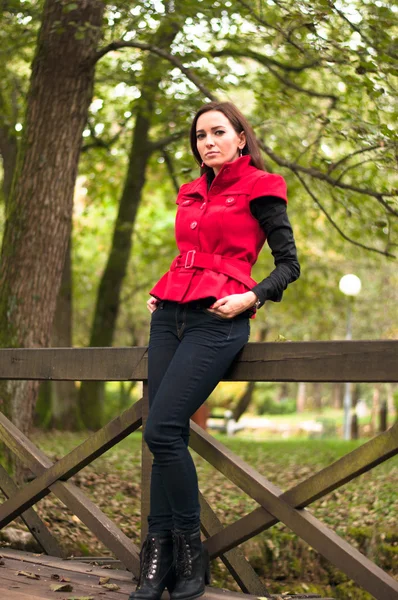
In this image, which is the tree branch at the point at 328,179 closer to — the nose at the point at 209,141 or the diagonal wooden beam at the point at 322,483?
the nose at the point at 209,141

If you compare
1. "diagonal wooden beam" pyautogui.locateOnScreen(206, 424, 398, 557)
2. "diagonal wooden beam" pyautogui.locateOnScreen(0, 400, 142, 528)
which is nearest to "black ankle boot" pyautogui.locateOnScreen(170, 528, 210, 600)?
"diagonal wooden beam" pyautogui.locateOnScreen(206, 424, 398, 557)

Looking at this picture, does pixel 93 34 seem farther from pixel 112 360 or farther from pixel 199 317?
pixel 199 317

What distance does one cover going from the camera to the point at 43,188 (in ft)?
21.9

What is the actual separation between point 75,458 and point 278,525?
401 cm

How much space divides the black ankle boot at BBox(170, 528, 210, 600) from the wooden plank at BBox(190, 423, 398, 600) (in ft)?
1.09

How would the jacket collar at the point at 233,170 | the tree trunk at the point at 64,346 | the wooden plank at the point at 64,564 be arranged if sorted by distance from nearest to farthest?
the jacket collar at the point at 233,170 → the wooden plank at the point at 64,564 → the tree trunk at the point at 64,346

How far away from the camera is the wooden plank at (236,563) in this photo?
376cm

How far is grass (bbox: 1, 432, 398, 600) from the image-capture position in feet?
21.4

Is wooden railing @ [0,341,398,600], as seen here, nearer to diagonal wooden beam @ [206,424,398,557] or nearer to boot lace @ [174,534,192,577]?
diagonal wooden beam @ [206,424,398,557]

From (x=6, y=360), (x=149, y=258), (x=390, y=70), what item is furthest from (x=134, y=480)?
(x=149, y=258)

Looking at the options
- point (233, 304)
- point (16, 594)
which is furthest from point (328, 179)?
point (16, 594)

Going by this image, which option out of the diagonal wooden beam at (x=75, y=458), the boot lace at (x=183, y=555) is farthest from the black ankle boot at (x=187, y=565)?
the diagonal wooden beam at (x=75, y=458)

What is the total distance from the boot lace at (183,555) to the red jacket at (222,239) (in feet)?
3.24

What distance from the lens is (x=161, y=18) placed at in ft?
24.1
